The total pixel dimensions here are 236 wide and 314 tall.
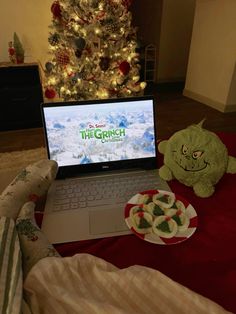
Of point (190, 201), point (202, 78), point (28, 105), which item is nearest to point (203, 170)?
point (190, 201)

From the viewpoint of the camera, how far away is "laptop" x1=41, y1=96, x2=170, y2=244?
71cm

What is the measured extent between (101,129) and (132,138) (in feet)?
0.34

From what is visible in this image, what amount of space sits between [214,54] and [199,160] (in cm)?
273

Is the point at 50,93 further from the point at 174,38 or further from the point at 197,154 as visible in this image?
the point at 174,38

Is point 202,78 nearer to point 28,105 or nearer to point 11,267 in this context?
point 28,105

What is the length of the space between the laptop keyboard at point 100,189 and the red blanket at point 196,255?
0.42 feet

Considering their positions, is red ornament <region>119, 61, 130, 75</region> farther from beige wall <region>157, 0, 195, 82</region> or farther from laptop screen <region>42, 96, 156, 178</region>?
beige wall <region>157, 0, 195, 82</region>

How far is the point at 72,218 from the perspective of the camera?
0.62 meters

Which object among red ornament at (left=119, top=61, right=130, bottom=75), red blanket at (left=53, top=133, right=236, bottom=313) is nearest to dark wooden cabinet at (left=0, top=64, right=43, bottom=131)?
red ornament at (left=119, top=61, right=130, bottom=75)

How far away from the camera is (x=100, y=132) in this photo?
2.56 feet

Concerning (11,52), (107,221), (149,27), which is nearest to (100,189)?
(107,221)

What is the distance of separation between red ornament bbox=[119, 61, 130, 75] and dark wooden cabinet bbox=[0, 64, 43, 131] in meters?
0.89

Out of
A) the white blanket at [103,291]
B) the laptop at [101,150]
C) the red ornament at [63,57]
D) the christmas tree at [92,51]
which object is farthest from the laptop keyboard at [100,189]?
the red ornament at [63,57]

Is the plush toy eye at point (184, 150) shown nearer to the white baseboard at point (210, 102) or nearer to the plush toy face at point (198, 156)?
the plush toy face at point (198, 156)
